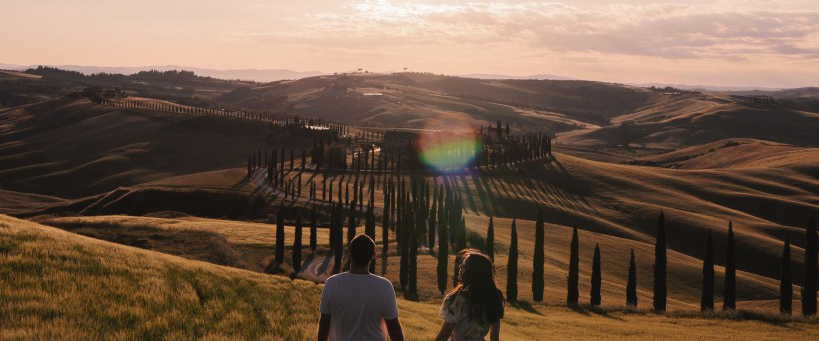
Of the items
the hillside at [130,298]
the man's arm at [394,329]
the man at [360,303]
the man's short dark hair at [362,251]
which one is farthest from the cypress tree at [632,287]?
the man's short dark hair at [362,251]

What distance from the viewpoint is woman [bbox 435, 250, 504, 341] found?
12.3m

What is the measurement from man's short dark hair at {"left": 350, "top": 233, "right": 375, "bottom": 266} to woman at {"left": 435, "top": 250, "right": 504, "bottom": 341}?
190cm

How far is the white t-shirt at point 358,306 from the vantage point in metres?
11.7

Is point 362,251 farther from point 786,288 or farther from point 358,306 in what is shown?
point 786,288

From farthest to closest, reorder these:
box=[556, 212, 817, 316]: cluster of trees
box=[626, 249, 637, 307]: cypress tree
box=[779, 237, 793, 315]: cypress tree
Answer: box=[626, 249, 637, 307]: cypress tree → box=[779, 237, 793, 315]: cypress tree → box=[556, 212, 817, 316]: cluster of trees

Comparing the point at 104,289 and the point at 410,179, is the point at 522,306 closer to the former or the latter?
the point at 104,289

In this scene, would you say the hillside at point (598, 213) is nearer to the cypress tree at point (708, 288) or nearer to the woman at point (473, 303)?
the cypress tree at point (708, 288)

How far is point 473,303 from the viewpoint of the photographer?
40.8 feet

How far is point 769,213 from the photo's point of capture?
590ft

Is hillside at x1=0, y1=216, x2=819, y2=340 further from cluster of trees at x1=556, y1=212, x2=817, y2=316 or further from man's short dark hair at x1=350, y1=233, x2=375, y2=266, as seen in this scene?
cluster of trees at x1=556, y1=212, x2=817, y2=316

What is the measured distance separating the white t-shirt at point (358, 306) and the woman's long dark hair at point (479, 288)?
1.52m

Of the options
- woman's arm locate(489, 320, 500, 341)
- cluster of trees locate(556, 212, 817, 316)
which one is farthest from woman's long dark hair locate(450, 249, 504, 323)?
cluster of trees locate(556, 212, 817, 316)

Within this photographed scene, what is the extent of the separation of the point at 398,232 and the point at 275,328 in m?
86.8

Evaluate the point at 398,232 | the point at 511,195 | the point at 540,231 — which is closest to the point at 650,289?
the point at 540,231
